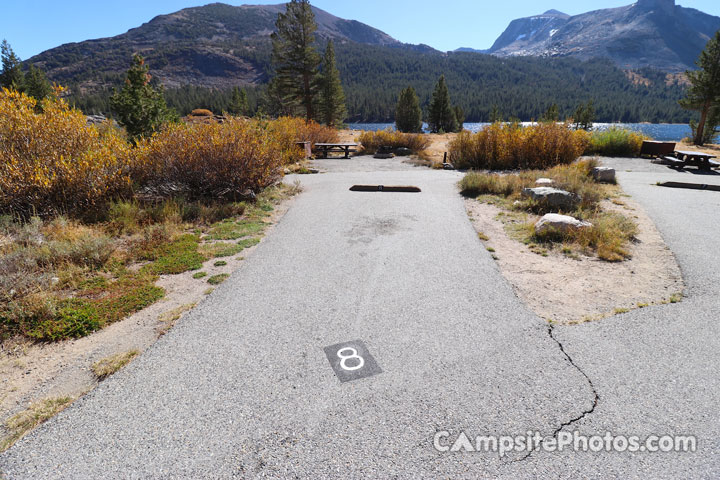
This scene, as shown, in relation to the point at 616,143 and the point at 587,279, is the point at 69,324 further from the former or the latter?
the point at 616,143

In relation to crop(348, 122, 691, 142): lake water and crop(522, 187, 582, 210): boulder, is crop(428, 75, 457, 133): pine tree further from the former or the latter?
crop(522, 187, 582, 210): boulder

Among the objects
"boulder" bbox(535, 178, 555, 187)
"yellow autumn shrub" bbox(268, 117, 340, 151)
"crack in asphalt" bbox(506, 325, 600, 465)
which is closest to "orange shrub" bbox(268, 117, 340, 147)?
"yellow autumn shrub" bbox(268, 117, 340, 151)

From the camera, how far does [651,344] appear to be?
352cm

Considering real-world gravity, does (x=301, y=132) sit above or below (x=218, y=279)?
above

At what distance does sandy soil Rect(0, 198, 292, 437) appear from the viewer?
2.90 m

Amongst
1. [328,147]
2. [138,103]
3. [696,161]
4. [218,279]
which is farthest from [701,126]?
[138,103]

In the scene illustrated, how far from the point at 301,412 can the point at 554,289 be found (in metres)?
4.03

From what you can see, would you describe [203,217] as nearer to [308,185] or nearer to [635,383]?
[308,185]

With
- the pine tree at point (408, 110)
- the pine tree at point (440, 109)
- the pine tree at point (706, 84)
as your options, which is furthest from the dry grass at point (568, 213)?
the pine tree at point (440, 109)

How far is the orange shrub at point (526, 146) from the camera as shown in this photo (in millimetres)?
14195

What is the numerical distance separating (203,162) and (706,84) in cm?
3402

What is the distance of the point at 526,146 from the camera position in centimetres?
1436

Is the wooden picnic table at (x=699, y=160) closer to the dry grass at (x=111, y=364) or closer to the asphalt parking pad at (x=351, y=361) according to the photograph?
the asphalt parking pad at (x=351, y=361)

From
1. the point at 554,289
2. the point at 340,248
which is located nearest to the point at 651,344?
the point at 554,289
